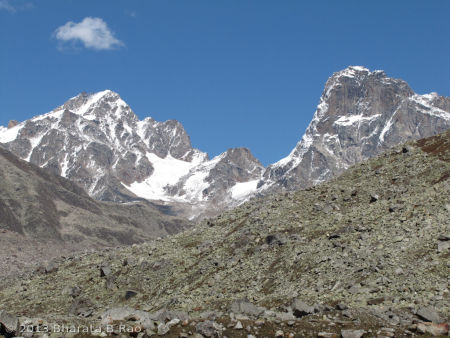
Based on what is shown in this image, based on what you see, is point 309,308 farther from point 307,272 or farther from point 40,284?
point 40,284

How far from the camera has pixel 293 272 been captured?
44.1 m

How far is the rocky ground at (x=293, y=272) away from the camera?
2773 centimetres

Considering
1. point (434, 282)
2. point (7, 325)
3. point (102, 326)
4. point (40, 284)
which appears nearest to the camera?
point (7, 325)

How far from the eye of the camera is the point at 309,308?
105ft

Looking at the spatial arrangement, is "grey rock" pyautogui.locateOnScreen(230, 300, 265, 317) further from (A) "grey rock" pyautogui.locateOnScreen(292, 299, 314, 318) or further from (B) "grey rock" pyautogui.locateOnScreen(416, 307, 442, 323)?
(B) "grey rock" pyautogui.locateOnScreen(416, 307, 442, 323)

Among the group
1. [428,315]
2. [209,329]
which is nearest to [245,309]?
[209,329]

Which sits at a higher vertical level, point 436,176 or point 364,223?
point 436,176

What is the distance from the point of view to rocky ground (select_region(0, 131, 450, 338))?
27.7 metres

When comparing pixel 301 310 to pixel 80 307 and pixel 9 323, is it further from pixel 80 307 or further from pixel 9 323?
pixel 80 307

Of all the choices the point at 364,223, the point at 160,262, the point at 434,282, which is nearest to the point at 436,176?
the point at 364,223

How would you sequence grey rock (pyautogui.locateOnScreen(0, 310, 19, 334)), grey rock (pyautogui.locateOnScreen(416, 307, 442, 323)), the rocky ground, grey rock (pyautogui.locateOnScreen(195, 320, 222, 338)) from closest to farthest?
grey rock (pyautogui.locateOnScreen(0, 310, 19, 334))
grey rock (pyautogui.locateOnScreen(195, 320, 222, 338))
the rocky ground
grey rock (pyautogui.locateOnScreen(416, 307, 442, 323))

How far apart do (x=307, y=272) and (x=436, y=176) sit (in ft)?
81.5

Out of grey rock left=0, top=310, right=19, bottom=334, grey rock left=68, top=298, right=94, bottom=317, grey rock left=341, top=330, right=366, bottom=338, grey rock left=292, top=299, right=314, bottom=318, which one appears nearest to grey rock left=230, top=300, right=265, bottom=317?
grey rock left=292, top=299, right=314, bottom=318

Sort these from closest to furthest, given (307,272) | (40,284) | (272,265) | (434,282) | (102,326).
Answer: (102,326)
(434,282)
(307,272)
(272,265)
(40,284)
